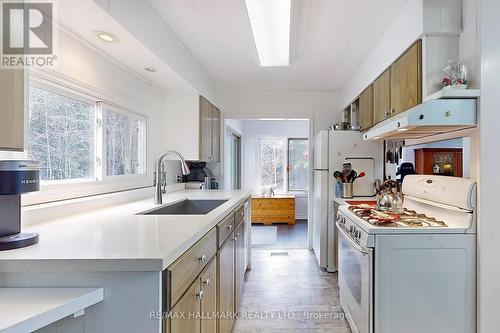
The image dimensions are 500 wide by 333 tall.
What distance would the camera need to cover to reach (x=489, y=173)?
1540 millimetres

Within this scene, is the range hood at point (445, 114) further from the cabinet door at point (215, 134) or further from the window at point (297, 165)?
the window at point (297, 165)

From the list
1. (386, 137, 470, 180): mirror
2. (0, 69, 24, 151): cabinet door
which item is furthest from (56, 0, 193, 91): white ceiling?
(386, 137, 470, 180): mirror

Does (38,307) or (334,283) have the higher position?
(38,307)

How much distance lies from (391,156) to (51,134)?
2911 mm

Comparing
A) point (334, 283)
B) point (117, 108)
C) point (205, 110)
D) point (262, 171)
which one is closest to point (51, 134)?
point (117, 108)

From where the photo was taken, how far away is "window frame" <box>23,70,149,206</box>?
163cm

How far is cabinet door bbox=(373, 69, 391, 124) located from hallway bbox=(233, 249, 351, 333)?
1683 millimetres

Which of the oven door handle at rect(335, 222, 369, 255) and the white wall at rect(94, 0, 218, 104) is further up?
the white wall at rect(94, 0, 218, 104)

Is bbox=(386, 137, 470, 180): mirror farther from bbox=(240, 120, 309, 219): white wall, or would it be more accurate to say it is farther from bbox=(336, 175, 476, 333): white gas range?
bbox=(240, 120, 309, 219): white wall

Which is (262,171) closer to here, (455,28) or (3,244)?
(455,28)

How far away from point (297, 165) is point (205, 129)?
3305mm

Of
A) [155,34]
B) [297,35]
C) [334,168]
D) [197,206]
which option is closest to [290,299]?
[197,206]

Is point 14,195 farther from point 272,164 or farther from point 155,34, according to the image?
point 272,164

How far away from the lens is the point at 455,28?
169 centimetres
